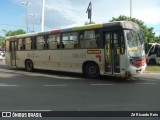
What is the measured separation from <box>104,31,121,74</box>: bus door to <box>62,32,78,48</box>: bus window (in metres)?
2.16

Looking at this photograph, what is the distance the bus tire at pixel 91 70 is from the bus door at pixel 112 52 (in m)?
0.85

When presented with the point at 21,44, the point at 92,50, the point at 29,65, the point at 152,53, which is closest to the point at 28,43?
the point at 21,44

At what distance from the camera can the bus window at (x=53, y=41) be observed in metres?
17.8

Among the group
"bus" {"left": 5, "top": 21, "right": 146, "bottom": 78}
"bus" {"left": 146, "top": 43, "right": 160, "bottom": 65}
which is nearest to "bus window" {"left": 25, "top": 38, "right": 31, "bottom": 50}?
"bus" {"left": 5, "top": 21, "right": 146, "bottom": 78}

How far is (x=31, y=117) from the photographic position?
661 cm

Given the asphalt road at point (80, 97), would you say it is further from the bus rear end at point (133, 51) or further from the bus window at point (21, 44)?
the bus window at point (21, 44)

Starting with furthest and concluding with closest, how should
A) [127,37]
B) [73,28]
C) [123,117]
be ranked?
[73,28] < [127,37] < [123,117]

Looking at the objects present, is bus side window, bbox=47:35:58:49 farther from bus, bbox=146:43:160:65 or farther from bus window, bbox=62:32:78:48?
bus, bbox=146:43:160:65

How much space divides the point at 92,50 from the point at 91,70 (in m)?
1.12

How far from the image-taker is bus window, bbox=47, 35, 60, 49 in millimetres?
17844

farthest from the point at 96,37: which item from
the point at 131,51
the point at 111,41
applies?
the point at 131,51

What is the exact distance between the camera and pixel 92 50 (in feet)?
50.8

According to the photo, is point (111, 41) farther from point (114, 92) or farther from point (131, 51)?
point (114, 92)

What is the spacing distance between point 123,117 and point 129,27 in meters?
8.22
